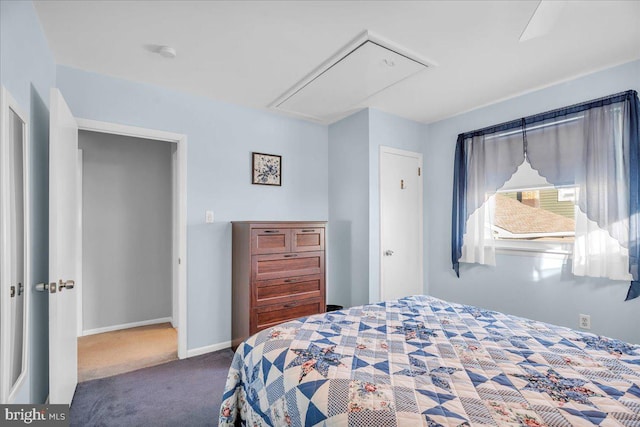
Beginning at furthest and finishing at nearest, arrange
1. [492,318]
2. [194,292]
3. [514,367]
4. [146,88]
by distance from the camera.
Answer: [194,292] → [146,88] → [492,318] → [514,367]

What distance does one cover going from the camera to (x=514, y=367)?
125cm

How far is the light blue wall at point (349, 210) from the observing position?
11.2 feet

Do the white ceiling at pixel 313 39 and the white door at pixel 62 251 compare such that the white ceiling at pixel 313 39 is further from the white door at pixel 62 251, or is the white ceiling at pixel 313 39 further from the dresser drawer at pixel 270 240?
the dresser drawer at pixel 270 240

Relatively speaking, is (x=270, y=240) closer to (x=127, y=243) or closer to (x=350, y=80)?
(x=350, y=80)

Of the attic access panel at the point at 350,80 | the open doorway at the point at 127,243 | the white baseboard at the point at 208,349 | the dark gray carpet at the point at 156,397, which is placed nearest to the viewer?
the dark gray carpet at the point at 156,397

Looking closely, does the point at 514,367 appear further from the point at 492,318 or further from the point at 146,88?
the point at 146,88

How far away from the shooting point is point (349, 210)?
11.9 feet

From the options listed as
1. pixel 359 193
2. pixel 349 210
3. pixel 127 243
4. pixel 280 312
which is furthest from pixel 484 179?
pixel 127 243

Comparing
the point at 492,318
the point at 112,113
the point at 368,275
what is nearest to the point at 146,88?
the point at 112,113

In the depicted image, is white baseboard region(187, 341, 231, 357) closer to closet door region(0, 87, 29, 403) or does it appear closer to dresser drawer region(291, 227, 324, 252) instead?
dresser drawer region(291, 227, 324, 252)

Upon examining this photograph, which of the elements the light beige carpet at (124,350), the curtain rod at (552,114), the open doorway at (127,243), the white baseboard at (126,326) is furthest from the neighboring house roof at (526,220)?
the white baseboard at (126,326)

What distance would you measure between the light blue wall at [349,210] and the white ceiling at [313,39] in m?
0.83

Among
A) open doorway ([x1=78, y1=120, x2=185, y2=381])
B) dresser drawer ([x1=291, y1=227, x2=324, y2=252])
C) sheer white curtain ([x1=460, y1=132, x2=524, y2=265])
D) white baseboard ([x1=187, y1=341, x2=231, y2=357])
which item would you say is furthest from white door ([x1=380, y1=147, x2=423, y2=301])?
open doorway ([x1=78, y1=120, x2=185, y2=381])

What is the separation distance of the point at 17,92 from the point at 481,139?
146 inches
